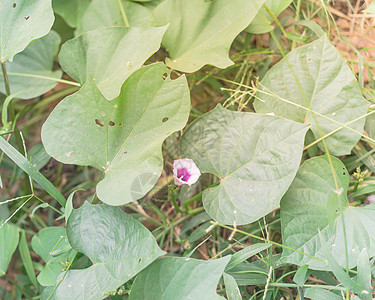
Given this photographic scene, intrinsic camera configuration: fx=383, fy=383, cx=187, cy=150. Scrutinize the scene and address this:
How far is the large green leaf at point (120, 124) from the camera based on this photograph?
2.68ft

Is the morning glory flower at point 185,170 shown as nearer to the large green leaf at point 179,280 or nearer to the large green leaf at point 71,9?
the large green leaf at point 179,280

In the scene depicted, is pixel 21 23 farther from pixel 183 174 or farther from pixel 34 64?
pixel 183 174

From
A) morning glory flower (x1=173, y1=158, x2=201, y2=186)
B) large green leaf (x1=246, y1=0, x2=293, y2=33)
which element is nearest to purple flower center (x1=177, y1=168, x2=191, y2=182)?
morning glory flower (x1=173, y1=158, x2=201, y2=186)

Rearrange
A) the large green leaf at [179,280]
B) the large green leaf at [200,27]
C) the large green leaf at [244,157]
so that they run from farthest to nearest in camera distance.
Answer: the large green leaf at [200,27] → the large green leaf at [244,157] → the large green leaf at [179,280]

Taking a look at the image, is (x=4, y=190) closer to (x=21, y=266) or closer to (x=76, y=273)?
(x=21, y=266)

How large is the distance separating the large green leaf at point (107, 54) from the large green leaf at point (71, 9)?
0.30 meters

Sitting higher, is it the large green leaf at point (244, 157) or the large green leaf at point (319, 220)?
the large green leaf at point (244, 157)

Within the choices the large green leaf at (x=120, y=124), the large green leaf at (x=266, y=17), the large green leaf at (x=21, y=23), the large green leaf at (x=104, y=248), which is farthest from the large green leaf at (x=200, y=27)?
the large green leaf at (x=104, y=248)

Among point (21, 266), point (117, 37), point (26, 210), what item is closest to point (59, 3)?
point (117, 37)

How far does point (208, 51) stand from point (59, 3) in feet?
1.83

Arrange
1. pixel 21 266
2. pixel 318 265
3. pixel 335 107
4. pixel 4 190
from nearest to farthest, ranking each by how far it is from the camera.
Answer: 1. pixel 318 265
2. pixel 335 107
3. pixel 21 266
4. pixel 4 190

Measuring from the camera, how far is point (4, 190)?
1.26m

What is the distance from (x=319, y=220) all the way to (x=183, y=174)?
32cm

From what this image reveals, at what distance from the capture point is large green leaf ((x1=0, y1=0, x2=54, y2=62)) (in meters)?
0.89
